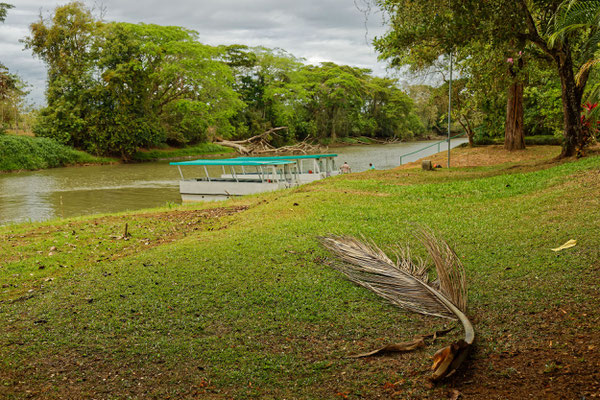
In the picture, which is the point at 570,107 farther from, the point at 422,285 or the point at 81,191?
the point at 81,191

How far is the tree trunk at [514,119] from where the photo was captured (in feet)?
75.9

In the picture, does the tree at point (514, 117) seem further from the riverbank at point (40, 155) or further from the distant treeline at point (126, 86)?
the riverbank at point (40, 155)

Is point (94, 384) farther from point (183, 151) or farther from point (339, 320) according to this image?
point (183, 151)

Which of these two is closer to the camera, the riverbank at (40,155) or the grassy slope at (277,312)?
the grassy slope at (277,312)

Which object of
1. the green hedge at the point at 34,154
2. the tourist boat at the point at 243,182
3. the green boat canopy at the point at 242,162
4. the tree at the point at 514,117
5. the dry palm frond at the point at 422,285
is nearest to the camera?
the dry palm frond at the point at 422,285

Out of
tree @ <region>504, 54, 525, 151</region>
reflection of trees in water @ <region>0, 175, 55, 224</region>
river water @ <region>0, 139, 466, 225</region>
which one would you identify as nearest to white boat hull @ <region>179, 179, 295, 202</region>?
river water @ <region>0, 139, 466, 225</region>

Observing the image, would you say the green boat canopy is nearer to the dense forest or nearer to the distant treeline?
the dense forest

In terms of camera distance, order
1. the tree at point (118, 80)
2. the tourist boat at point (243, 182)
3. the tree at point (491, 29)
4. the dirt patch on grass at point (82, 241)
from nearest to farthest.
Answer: the dirt patch on grass at point (82, 241) → the tree at point (491, 29) → the tourist boat at point (243, 182) → the tree at point (118, 80)

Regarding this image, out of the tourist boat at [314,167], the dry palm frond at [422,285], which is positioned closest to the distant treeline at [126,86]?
the tourist boat at [314,167]

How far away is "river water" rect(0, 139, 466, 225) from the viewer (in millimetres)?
19594

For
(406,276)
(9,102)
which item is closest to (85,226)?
(406,276)

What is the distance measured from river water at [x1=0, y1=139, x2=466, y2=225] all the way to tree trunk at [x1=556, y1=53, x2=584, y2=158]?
15.0 m

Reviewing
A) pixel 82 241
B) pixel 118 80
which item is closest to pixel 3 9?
pixel 118 80

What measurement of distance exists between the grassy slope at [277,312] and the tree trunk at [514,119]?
15989mm
